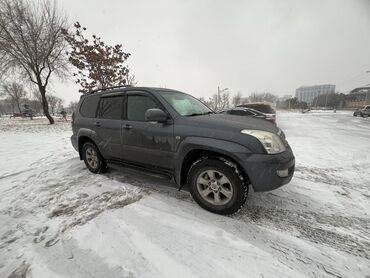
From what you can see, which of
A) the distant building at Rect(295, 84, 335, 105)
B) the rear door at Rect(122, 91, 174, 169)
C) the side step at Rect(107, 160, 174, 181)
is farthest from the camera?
the distant building at Rect(295, 84, 335, 105)

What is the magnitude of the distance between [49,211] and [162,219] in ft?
5.63

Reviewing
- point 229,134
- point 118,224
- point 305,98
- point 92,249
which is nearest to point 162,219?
point 118,224

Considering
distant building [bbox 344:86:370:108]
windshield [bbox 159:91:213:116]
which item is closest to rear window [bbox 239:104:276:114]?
windshield [bbox 159:91:213:116]

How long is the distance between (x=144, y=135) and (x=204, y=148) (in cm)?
111

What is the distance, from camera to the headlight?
2482 millimetres

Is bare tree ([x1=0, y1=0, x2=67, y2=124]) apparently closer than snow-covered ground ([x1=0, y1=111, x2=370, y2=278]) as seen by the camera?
No

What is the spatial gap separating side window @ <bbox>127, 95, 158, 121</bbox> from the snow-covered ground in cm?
130

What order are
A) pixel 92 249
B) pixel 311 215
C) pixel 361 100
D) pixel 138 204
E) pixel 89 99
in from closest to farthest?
pixel 92 249, pixel 311 215, pixel 138 204, pixel 89 99, pixel 361 100

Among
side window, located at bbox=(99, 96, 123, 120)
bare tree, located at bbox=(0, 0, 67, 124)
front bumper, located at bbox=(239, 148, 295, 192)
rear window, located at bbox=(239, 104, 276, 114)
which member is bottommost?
front bumper, located at bbox=(239, 148, 295, 192)

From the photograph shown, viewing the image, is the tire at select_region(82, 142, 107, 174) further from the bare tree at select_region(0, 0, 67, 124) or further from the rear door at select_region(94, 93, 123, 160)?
the bare tree at select_region(0, 0, 67, 124)

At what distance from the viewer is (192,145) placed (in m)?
2.74

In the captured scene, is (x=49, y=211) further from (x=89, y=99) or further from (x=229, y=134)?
(x=229, y=134)

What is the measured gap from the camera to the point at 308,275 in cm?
178

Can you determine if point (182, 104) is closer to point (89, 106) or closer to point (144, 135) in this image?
point (144, 135)
